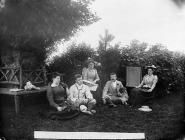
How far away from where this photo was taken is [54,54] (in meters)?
6.14

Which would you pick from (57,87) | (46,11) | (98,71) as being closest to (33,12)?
(46,11)

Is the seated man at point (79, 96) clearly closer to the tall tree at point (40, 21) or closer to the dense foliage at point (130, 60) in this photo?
the dense foliage at point (130, 60)

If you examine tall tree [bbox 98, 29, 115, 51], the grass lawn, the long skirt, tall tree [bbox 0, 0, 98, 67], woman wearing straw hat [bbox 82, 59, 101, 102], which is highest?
tall tree [bbox 0, 0, 98, 67]

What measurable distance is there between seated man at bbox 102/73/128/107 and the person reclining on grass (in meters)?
1.11

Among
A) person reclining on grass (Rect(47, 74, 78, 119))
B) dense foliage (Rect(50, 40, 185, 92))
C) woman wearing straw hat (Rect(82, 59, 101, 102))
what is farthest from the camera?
woman wearing straw hat (Rect(82, 59, 101, 102))

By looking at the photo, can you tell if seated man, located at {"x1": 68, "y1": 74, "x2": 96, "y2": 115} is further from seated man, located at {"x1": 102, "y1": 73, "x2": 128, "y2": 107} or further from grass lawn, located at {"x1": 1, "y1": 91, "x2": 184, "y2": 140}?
seated man, located at {"x1": 102, "y1": 73, "x2": 128, "y2": 107}

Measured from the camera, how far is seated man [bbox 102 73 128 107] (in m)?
6.91

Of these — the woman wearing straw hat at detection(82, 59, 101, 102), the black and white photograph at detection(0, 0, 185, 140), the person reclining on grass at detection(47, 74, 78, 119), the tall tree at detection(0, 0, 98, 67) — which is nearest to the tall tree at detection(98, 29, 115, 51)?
the black and white photograph at detection(0, 0, 185, 140)

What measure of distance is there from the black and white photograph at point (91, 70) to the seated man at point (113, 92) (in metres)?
0.03

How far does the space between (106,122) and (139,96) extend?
1.56 m

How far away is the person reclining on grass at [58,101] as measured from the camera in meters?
5.89

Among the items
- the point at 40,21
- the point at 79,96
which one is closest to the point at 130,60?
the point at 79,96

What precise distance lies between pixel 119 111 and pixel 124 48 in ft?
5.04

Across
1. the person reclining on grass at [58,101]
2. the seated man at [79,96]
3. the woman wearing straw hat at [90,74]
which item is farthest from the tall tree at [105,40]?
the person reclining on grass at [58,101]
